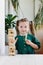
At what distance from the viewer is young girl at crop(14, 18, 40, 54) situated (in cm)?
174

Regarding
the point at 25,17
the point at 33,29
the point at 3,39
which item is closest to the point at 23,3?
the point at 25,17

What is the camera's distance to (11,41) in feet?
4.81

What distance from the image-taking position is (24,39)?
173 centimetres

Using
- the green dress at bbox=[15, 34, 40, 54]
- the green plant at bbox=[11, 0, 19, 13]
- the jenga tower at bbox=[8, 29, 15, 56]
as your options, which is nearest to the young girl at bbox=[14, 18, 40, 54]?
the green dress at bbox=[15, 34, 40, 54]

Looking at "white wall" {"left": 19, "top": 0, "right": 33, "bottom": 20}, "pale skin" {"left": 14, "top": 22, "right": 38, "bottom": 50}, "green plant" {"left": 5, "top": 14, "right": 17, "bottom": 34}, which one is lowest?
"pale skin" {"left": 14, "top": 22, "right": 38, "bottom": 50}

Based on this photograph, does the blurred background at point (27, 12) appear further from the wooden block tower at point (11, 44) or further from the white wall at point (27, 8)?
the wooden block tower at point (11, 44)

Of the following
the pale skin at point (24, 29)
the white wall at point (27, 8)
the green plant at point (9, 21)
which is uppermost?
the white wall at point (27, 8)

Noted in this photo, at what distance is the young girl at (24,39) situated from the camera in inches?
68.4

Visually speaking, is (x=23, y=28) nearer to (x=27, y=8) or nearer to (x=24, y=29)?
(x=24, y=29)

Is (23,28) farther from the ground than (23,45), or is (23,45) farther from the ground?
(23,28)

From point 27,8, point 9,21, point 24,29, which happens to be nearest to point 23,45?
point 24,29

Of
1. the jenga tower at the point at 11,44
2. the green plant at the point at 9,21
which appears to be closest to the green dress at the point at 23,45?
the green plant at the point at 9,21

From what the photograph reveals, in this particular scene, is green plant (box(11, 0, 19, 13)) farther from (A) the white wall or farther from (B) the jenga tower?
(B) the jenga tower

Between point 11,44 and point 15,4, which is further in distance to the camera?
point 15,4
